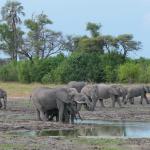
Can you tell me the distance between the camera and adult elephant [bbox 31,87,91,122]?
2262 centimetres

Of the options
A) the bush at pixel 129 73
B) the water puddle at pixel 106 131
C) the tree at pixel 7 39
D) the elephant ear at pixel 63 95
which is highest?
the tree at pixel 7 39

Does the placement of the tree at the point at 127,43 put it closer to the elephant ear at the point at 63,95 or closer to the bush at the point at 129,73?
the bush at the point at 129,73

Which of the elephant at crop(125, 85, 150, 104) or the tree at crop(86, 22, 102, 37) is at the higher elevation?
the tree at crop(86, 22, 102, 37)

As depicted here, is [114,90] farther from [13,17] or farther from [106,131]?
[13,17]

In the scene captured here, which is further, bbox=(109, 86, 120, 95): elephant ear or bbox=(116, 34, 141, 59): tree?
bbox=(116, 34, 141, 59): tree

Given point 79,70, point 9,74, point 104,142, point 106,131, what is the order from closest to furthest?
point 104,142
point 106,131
point 79,70
point 9,74

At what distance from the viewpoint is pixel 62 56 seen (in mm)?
70812

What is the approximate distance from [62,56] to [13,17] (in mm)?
16179

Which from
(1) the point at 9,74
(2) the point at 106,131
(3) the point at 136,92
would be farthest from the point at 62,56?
(2) the point at 106,131

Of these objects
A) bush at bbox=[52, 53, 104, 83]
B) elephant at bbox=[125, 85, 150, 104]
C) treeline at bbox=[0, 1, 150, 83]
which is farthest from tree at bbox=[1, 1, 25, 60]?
elephant at bbox=[125, 85, 150, 104]

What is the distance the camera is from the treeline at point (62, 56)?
206 ft

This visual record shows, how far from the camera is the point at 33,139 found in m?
Answer: 16.4

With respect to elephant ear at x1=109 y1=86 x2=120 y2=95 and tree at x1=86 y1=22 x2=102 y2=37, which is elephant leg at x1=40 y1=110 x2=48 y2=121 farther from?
tree at x1=86 y1=22 x2=102 y2=37

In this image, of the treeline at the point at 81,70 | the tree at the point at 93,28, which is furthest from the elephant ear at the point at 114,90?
the tree at the point at 93,28
